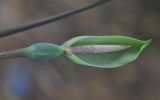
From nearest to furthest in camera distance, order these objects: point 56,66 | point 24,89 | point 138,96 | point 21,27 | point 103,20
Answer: point 21,27 → point 24,89 → point 56,66 → point 138,96 → point 103,20

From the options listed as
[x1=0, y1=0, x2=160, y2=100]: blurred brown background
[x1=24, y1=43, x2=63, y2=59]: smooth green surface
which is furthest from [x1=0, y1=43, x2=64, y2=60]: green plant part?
[x1=0, y1=0, x2=160, y2=100]: blurred brown background

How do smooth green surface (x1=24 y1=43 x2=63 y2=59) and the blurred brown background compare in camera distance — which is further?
the blurred brown background

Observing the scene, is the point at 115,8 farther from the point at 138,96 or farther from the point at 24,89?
the point at 24,89

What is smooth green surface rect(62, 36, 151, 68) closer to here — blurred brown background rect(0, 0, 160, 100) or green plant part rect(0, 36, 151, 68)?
green plant part rect(0, 36, 151, 68)

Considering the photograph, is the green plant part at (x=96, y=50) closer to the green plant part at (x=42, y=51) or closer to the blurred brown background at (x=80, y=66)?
the green plant part at (x=42, y=51)

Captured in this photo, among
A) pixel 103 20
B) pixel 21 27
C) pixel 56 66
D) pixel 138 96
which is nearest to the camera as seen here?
pixel 21 27

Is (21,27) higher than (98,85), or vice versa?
(98,85)

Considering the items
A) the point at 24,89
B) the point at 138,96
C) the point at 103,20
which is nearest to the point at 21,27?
the point at 24,89

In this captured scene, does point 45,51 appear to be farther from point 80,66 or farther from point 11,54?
point 80,66
